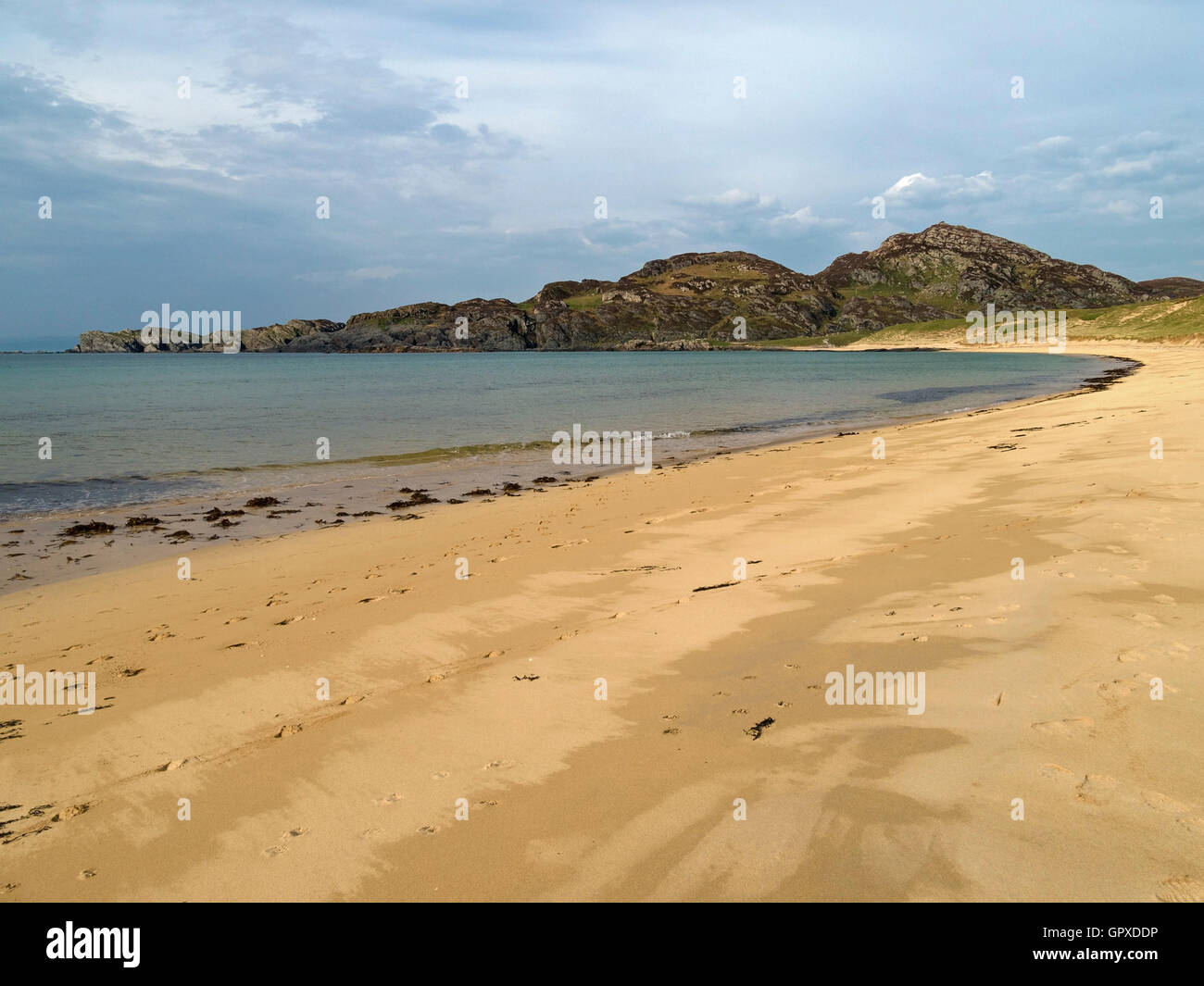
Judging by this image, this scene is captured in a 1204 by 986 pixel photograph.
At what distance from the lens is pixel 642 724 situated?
570cm

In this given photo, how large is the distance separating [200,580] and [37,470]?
15609 mm

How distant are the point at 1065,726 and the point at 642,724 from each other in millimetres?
3039

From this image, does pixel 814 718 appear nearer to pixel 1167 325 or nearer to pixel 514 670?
pixel 514 670

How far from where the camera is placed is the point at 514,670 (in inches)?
272

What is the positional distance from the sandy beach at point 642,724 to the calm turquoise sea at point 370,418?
44.7 ft

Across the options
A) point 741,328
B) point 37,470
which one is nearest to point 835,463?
point 37,470

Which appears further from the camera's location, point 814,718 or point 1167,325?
point 1167,325
